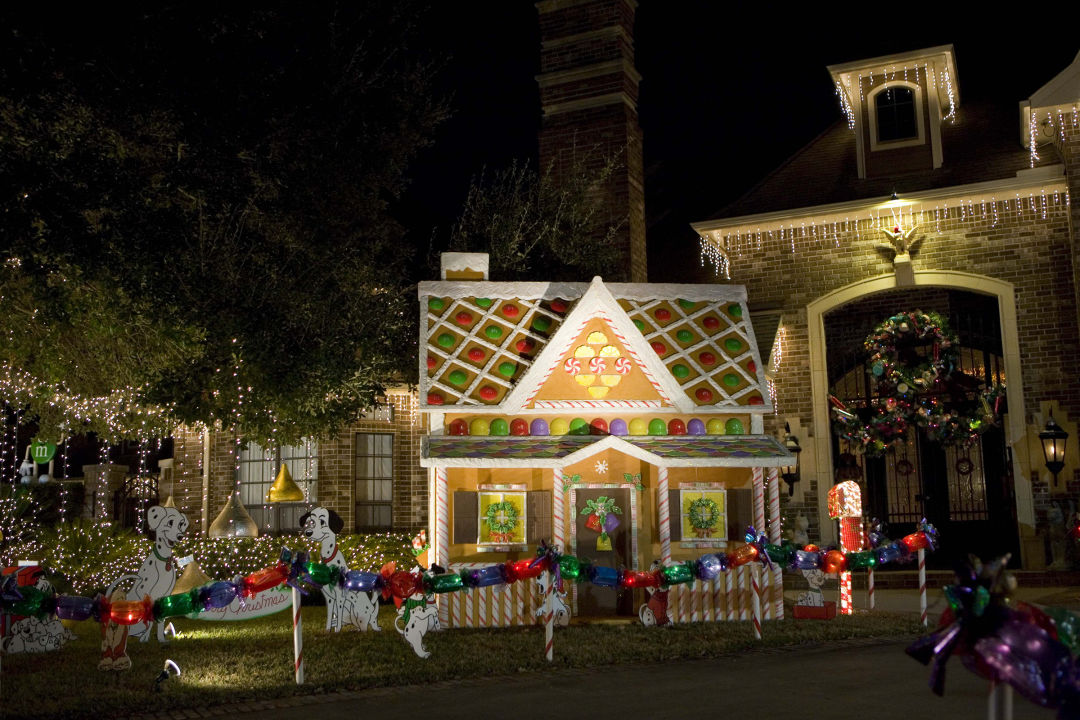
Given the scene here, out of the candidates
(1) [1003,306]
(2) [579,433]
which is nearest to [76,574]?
(2) [579,433]

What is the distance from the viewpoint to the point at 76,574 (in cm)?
1452

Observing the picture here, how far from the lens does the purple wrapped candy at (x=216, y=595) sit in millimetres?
9125

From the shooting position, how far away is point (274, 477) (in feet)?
62.1

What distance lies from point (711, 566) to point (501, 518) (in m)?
2.92

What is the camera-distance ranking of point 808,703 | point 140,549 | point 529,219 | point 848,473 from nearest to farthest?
point 808,703 → point 140,549 → point 848,473 → point 529,219

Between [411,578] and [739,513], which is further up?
[739,513]

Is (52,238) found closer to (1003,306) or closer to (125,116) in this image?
(125,116)

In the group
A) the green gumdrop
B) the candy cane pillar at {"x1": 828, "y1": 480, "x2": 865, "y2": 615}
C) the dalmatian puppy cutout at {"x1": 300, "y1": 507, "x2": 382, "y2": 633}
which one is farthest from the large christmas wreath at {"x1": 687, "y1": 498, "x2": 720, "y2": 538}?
the dalmatian puppy cutout at {"x1": 300, "y1": 507, "x2": 382, "y2": 633}

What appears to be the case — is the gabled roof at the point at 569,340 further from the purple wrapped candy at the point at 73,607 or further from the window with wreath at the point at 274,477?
the window with wreath at the point at 274,477

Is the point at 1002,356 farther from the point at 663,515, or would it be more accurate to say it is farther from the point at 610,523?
the point at 610,523

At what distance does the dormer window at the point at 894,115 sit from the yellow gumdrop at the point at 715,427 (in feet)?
25.7

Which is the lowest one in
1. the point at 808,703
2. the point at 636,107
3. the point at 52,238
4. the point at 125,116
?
the point at 808,703

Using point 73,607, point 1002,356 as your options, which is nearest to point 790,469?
point 1002,356

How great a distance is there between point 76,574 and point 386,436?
6.17 m
